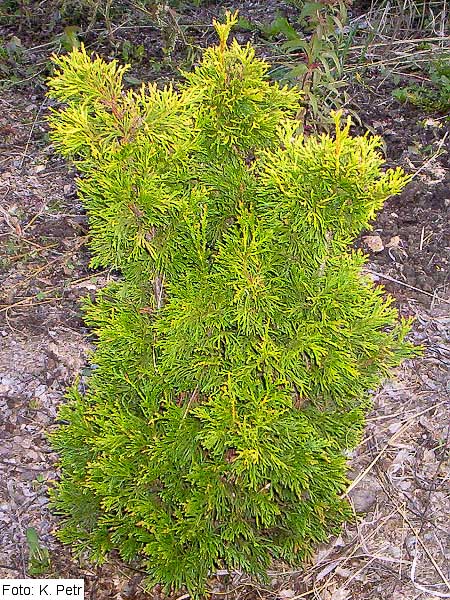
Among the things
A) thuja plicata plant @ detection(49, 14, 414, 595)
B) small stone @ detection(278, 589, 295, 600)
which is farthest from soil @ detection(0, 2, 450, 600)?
thuja plicata plant @ detection(49, 14, 414, 595)

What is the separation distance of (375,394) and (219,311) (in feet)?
4.46

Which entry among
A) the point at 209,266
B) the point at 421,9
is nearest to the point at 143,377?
the point at 209,266

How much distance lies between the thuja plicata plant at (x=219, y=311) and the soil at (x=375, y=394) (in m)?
0.32

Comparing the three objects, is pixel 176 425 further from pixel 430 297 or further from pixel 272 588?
pixel 430 297

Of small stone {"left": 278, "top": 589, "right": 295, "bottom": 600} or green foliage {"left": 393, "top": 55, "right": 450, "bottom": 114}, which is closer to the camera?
small stone {"left": 278, "top": 589, "right": 295, "bottom": 600}

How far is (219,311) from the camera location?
1878 mm

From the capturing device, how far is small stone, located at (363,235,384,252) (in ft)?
12.2

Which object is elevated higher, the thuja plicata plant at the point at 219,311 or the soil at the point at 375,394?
the thuja plicata plant at the point at 219,311

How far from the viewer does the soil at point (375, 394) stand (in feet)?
8.00

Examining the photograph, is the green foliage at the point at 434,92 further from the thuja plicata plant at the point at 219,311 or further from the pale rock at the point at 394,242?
the thuja plicata plant at the point at 219,311

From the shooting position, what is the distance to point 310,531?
7.25ft

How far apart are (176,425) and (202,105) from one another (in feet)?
2.78

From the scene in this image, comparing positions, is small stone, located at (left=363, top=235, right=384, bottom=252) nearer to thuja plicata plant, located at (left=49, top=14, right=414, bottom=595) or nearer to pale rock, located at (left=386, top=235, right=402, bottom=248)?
pale rock, located at (left=386, top=235, right=402, bottom=248)

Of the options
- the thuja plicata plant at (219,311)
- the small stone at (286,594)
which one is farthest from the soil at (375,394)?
the thuja plicata plant at (219,311)
